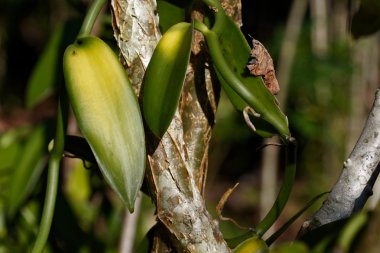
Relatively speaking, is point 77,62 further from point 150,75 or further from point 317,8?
point 317,8

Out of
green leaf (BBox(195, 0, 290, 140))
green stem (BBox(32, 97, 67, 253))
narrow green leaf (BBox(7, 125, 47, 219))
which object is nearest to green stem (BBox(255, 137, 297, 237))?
green leaf (BBox(195, 0, 290, 140))

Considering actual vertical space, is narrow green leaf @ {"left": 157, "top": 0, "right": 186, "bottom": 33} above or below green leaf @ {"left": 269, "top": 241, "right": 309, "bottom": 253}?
above

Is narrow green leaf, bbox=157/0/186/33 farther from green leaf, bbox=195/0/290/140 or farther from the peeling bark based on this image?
the peeling bark

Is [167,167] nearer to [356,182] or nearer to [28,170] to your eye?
[356,182]

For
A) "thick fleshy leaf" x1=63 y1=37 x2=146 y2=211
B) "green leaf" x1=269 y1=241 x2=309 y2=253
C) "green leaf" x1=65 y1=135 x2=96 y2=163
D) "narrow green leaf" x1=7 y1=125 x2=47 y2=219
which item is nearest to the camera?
"green leaf" x1=269 y1=241 x2=309 y2=253

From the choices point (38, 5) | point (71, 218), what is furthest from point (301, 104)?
point (71, 218)
